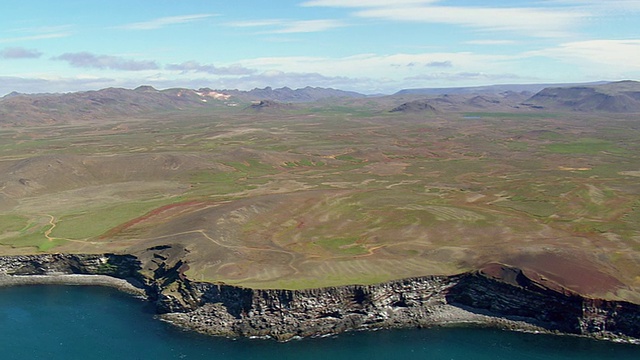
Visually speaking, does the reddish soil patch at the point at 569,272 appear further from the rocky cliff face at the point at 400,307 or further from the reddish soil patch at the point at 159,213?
the reddish soil patch at the point at 159,213

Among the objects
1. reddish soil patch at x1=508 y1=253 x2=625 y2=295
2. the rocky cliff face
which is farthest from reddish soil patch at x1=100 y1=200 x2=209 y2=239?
reddish soil patch at x1=508 y1=253 x2=625 y2=295

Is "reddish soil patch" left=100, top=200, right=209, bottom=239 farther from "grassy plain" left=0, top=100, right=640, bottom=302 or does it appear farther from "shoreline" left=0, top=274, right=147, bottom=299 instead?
"shoreline" left=0, top=274, right=147, bottom=299

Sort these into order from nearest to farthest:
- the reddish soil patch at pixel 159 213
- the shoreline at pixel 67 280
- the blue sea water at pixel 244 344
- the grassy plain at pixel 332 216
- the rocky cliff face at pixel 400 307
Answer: the blue sea water at pixel 244 344 < the rocky cliff face at pixel 400 307 < the grassy plain at pixel 332 216 < the shoreline at pixel 67 280 < the reddish soil patch at pixel 159 213

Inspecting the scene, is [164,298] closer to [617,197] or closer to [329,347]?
[329,347]

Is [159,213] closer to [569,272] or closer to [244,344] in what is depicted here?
[244,344]

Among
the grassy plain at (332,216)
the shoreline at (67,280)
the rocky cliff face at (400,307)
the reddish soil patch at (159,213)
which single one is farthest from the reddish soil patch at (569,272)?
the reddish soil patch at (159,213)

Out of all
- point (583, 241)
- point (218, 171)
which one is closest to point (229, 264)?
point (583, 241)

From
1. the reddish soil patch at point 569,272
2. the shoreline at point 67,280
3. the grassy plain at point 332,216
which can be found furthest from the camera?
the shoreline at point 67,280
